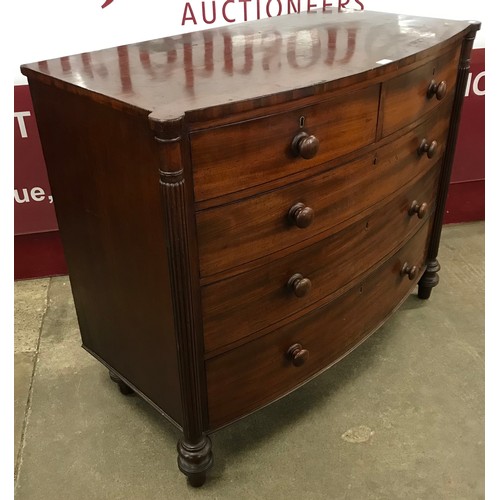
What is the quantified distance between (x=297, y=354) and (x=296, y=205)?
1.42 feet

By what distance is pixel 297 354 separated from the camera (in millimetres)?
1538

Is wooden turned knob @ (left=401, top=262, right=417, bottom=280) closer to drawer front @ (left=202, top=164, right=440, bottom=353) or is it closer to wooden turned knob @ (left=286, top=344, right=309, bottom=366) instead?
drawer front @ (left=202, top=164, right=440, bottom=353)

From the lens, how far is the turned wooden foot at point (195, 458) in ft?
4.86

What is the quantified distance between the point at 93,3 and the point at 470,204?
6.15 ft

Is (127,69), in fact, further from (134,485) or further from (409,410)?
(409,410)

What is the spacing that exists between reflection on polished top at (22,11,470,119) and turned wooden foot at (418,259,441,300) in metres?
0.87

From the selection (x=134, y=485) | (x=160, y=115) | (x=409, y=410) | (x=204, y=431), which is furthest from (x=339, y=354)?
(x=160, y=115)

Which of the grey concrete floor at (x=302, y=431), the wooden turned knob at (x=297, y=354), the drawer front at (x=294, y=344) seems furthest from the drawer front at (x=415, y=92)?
the grey concrete floor at (x=302, y=431)

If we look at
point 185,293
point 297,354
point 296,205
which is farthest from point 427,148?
point 185,293

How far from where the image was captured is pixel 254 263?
133 cm

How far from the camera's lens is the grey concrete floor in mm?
1565

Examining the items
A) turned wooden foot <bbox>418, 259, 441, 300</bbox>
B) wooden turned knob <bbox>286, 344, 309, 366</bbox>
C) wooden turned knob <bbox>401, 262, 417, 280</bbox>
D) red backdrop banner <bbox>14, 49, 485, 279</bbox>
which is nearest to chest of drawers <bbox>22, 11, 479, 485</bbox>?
wooden turned knob <bbox>286, 344, 309, 366</bbox>

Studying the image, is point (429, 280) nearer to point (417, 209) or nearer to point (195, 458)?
point (417, 209)

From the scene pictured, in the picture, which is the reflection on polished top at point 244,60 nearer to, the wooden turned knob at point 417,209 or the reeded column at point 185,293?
the reeded column at point 185,293
